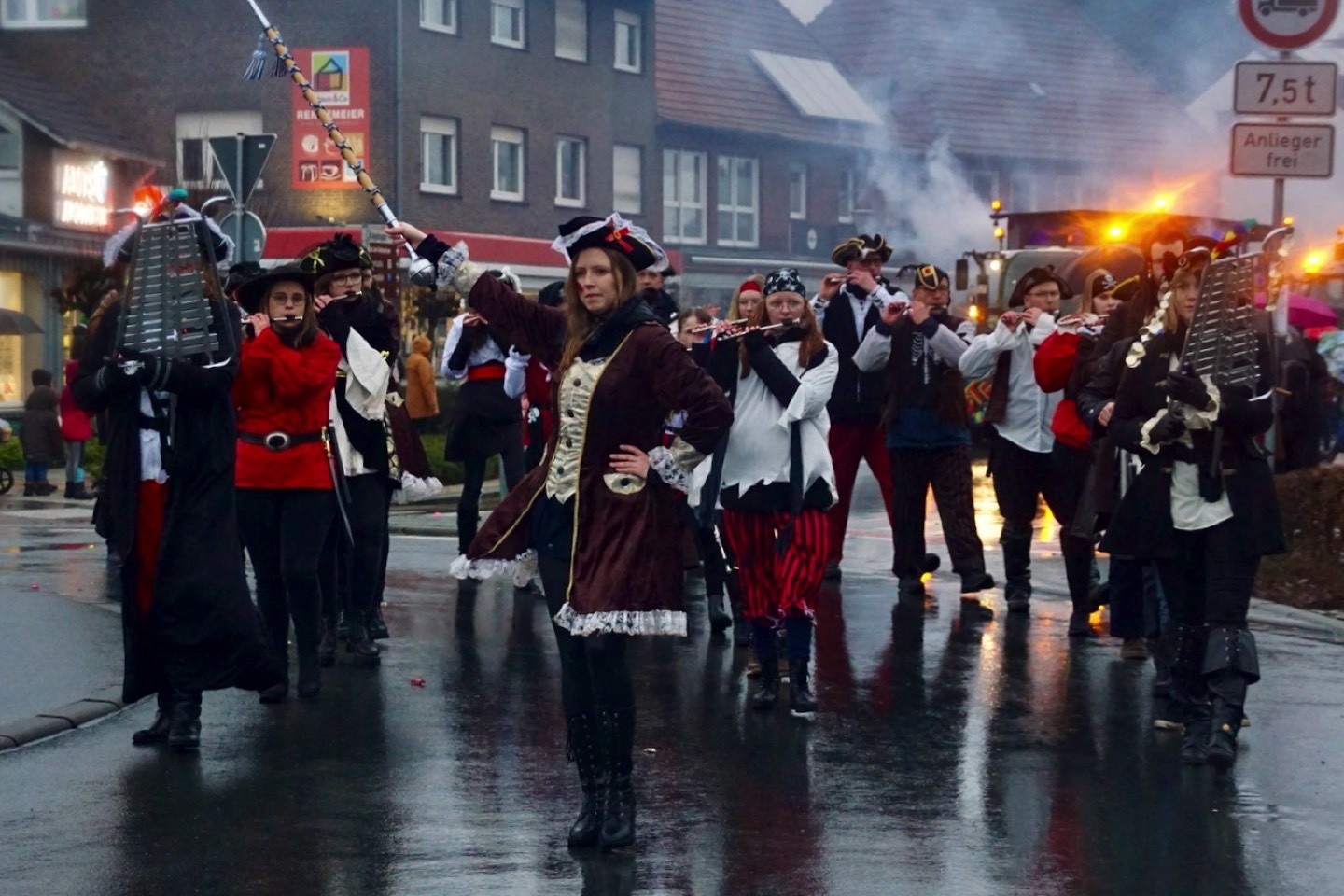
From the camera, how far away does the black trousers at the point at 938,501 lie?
12602 millimetres

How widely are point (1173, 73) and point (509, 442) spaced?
47.7m

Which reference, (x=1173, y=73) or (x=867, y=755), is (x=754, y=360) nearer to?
(x=867, y=755)

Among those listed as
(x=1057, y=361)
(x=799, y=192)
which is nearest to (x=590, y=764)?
(x=1057, y=361)

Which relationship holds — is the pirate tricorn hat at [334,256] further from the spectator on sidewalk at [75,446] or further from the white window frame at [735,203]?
the white window frame at [735,203]

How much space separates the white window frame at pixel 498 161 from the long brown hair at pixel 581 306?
34424mm

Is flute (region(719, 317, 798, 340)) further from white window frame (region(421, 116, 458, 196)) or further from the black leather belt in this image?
white window frame (region(421, 116, 458, 196))

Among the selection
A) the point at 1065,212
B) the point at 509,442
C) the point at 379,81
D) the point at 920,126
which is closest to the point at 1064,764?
the point at 509,442

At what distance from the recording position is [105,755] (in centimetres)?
798

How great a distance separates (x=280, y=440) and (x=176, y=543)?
92 centimetres

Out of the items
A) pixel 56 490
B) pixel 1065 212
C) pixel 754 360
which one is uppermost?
pixel 1065 212

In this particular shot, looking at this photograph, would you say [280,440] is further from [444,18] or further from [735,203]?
[735,203]

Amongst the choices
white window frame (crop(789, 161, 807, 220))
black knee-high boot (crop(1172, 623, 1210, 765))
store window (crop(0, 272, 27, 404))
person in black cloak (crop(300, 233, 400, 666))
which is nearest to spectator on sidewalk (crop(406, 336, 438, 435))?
person in black cloak (crop(300, 233, 400, 666))

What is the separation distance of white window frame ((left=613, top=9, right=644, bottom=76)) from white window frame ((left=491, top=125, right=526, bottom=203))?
3.66 meters

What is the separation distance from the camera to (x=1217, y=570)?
7996 millimetres
